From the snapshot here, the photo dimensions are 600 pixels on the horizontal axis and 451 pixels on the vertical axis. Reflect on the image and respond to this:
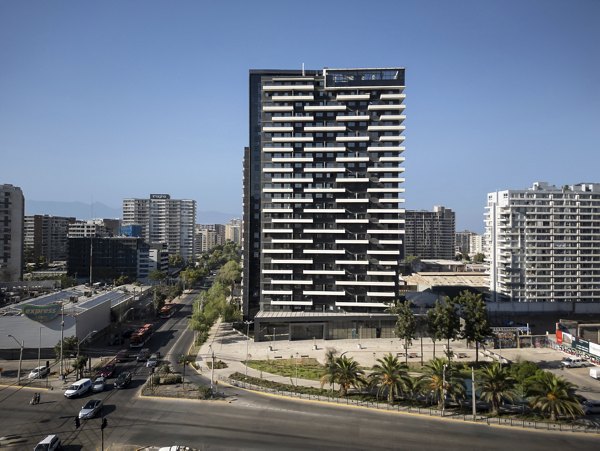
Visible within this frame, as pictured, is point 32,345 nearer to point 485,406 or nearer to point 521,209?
point 485,406

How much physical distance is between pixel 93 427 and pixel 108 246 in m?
142

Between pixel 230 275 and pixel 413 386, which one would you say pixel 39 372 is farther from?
pixel 230 275

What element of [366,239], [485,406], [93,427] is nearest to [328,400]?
[485,406]

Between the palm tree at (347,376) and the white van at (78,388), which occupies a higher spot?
the palm tree at (347,376)

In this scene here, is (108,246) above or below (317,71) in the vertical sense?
below

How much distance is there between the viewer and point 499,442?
41.0 meters

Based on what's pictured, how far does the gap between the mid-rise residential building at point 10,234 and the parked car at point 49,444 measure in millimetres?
119193

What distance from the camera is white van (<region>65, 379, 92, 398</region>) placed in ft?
172

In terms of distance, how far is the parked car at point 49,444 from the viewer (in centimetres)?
3791

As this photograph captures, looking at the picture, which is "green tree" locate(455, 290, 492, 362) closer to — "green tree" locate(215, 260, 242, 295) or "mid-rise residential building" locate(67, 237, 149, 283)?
"green tree" locate(215, 260, 242, 295)

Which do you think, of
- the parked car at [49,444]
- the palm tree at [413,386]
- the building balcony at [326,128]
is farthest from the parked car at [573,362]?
the parked car at [49,444]

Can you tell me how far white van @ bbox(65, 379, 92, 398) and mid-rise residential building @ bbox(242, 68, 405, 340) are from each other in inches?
1668

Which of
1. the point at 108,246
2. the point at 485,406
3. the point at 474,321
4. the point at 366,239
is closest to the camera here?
the point at 485,406

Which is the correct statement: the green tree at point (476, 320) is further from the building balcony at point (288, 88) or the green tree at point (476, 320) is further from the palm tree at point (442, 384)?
the building balcony at point (288, 88)
